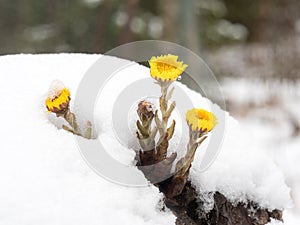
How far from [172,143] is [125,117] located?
104mm

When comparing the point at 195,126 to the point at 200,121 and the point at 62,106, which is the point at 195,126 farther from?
the point at 62,106

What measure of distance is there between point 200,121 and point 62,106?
0.25 m

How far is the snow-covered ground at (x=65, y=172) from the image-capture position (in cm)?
86

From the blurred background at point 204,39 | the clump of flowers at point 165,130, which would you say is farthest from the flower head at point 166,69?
the blurred background at point 204,39

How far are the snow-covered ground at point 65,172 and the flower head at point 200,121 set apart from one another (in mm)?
130

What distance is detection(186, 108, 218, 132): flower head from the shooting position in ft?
3.13

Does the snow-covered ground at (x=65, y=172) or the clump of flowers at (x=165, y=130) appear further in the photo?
the clump of flowers at (x=165, y=130)

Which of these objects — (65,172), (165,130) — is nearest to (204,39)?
(165,130)

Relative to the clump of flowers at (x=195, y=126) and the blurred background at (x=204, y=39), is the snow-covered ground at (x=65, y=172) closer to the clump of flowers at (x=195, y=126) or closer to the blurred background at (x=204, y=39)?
the clump of flowers at (x=195, y=126)

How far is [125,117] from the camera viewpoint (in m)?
1.07

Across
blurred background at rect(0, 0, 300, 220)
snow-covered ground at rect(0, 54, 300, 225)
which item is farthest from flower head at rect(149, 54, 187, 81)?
blurred background at rect(0, 0, 300, 220)

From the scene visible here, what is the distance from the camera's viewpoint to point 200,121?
3.13 ft

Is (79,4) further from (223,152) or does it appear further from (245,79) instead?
(223,152)

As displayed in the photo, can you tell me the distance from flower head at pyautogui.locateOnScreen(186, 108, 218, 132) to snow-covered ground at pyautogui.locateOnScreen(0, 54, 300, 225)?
Result: 13cm
